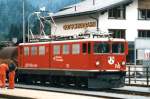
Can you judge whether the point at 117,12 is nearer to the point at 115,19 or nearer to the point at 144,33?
the point at 115,19

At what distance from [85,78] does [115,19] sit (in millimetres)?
32097

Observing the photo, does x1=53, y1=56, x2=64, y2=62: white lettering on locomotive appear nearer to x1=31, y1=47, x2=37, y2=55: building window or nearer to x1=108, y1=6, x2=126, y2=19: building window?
x1=31, y1=47, x2=37, y2=55: building window

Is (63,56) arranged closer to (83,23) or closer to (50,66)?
(50,66)

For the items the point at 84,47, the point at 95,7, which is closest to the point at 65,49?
the point at 84,47

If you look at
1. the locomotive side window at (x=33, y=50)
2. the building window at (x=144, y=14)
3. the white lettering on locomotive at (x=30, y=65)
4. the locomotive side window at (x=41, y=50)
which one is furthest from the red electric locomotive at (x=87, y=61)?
the building window at (x=144, y=14)

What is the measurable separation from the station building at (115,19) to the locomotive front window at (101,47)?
93.8ft

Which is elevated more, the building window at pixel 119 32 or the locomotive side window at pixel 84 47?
the building window at pixel 119 32

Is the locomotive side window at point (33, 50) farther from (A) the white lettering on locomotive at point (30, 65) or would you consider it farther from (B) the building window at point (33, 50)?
(A) the white lettering on locomotive at point (30, 65)

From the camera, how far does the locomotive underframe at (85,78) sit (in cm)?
3344

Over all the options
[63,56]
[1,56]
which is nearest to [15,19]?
[1,56]

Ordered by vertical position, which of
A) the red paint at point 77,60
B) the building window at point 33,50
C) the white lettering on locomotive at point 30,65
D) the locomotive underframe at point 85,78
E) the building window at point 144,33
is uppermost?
the building window at point 144,33

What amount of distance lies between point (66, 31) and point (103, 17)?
18.9ft

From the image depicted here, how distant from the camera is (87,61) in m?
33.7

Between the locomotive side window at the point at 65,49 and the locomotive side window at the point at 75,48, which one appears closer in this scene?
the locomotive side window at the point at 75,48
